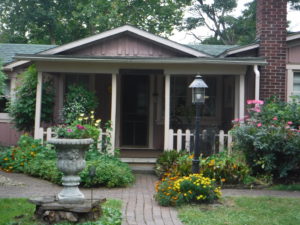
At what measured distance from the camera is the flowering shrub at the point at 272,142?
901 centimetres

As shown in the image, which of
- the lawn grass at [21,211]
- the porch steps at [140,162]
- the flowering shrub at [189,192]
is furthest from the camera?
the porch steps at [140,162]

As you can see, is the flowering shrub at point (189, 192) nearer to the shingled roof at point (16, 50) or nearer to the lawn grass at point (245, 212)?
the lawn grass at point (245, 212)

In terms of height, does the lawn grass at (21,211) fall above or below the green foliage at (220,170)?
below

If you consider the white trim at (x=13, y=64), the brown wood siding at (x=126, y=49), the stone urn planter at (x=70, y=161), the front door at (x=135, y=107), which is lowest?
the stone urn planter at (x=70, y=161)

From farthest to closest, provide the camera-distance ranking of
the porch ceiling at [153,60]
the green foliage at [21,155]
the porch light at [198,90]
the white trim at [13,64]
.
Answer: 1. the white trim at [13,64]
2. the porch ceiling at [153,60]
3. the green foliage at [21,155]
4. the porch light at [198,90]

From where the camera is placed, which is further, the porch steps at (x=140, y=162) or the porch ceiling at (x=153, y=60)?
the porch steps at (x=140, y=162)

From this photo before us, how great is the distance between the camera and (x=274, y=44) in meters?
11.8

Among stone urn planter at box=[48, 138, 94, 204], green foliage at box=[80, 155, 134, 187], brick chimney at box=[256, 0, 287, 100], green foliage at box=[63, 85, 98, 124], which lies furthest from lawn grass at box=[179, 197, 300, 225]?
green foliage at box=[63, 85, 98, 124]

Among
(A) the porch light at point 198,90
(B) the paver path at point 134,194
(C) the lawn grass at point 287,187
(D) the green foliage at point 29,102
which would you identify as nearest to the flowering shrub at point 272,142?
(C) the lawn grass at point 287,187

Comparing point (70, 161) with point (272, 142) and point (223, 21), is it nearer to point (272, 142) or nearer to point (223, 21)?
point (272, 142)

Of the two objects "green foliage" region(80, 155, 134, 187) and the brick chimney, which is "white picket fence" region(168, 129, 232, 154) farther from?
the brick chimney

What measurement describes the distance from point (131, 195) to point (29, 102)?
17.2ft

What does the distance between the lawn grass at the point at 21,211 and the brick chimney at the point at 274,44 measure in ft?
21.4

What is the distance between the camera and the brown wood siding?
11703 mm
